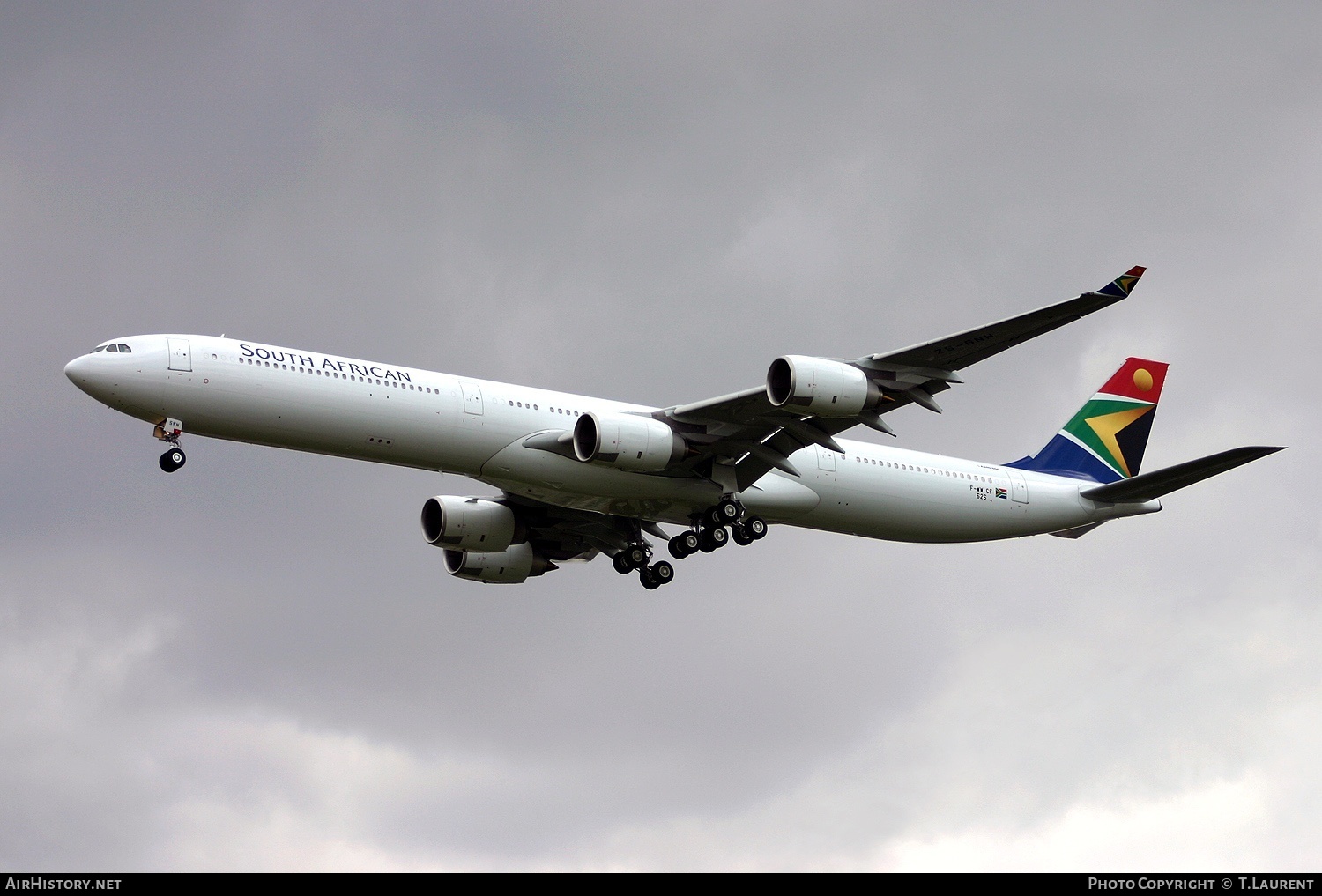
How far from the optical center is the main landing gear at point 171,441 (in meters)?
39.5

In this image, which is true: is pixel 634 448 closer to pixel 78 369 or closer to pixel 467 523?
pixel 467 523

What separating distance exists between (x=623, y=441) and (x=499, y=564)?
38.8 feet

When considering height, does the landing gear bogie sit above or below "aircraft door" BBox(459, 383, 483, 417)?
below

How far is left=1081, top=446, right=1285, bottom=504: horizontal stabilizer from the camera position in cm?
4203

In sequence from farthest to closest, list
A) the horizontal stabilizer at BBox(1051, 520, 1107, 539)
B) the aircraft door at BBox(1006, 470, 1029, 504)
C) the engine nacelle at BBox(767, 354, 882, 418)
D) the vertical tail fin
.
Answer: the vertical tail fin, the horizontal stabilizer at BBox(1051, 520, 1107, 539), the aircraft door at BBox(1006, 470, 1029, 504), the engine nacelle at BBox(767, 354, 882, 418)

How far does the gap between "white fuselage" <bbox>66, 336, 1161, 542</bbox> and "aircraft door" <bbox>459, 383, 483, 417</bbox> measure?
3 cm

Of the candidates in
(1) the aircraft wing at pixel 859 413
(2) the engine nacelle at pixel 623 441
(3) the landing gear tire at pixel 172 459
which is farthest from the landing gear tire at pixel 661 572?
(3) the landing gear tire at pixel 172 459

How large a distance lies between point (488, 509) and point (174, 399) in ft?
43.6

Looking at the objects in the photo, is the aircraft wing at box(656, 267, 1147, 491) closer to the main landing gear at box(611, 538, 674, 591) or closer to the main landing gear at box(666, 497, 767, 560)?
the main landing gear at box(666, 497, 767, 560)

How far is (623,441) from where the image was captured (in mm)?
41969

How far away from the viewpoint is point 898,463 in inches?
1933

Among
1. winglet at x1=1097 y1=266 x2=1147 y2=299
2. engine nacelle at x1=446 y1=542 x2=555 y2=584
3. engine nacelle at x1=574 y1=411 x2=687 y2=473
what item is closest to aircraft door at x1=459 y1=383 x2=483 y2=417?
engine nacelle at x1=574 y1=411 x2=687 y2=473

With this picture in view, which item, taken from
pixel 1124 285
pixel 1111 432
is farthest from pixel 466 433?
pixel 1111 432

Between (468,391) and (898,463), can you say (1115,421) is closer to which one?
(898,463)
